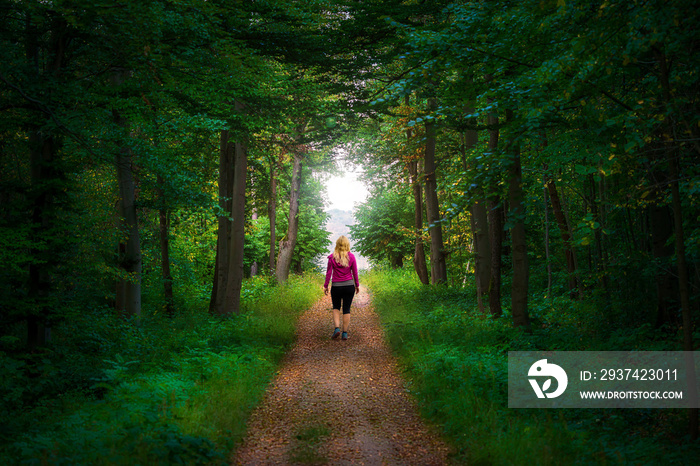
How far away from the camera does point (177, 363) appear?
723cm

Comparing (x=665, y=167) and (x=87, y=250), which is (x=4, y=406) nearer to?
(x=87, y=250)

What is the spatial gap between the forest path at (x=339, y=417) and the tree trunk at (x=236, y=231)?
12.1 feet

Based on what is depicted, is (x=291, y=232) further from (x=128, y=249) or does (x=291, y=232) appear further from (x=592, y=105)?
(x=592, y=105)

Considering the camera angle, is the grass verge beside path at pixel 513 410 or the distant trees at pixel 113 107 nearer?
the grass verge beside path at pixel 513 410

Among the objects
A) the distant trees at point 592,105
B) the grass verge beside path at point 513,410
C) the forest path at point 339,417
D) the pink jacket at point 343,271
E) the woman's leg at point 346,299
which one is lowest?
the forest path at point 339,417

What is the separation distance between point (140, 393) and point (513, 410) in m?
4.87

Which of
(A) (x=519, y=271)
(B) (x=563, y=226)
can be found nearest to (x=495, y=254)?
(A) (x=519, y=271)

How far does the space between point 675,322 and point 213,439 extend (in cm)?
723

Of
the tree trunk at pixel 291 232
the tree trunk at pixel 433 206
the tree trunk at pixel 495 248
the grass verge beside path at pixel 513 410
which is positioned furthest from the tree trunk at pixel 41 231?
the tree trunk at pixel 291 232

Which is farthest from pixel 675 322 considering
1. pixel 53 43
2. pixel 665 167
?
pixel 53 43

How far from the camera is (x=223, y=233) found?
12.7 m

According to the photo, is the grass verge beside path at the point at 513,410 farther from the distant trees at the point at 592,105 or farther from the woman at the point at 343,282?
the woman at the point at 343,282

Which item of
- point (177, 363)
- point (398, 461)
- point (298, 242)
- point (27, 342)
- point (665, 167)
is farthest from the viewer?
point (298, 242)

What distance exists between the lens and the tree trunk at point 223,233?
12.7 m
